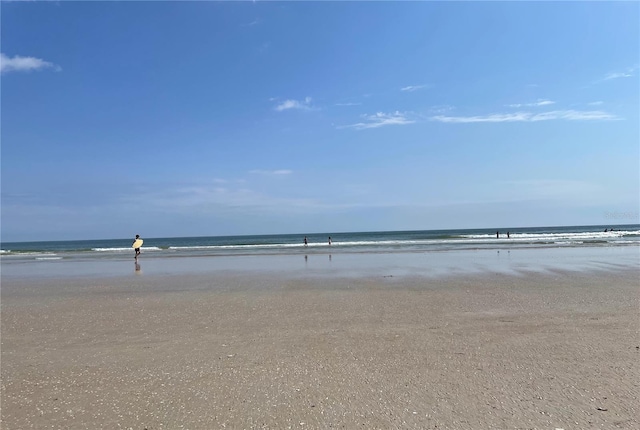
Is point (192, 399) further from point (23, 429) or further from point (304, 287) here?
point (304, 287)

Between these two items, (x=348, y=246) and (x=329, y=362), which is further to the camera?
(x=348, y=246)

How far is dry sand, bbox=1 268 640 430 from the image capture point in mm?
4320

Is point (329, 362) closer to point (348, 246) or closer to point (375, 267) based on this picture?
point (375, 267)

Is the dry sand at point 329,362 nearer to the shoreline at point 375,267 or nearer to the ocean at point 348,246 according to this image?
the shoreline at point 375,267

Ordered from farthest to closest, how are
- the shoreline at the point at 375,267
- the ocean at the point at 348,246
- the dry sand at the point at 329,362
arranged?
the ocean at the point at 348,246
the shoreline at the point at 375,267
the dry sand at the point at 329,362

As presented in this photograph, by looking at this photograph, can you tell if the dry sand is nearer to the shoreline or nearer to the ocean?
the shoreline

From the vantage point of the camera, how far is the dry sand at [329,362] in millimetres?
4320

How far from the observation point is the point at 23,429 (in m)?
4.18

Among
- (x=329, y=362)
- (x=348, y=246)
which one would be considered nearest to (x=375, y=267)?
(x=329, y=362)

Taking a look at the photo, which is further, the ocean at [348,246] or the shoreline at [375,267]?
the ocean at [348,246]

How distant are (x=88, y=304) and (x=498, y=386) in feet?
36.6

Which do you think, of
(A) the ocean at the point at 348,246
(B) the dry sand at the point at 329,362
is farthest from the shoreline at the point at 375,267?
(A) the ocean at the point at 348,246

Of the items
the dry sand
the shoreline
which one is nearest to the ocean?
the shoreline

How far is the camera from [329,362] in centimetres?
595
